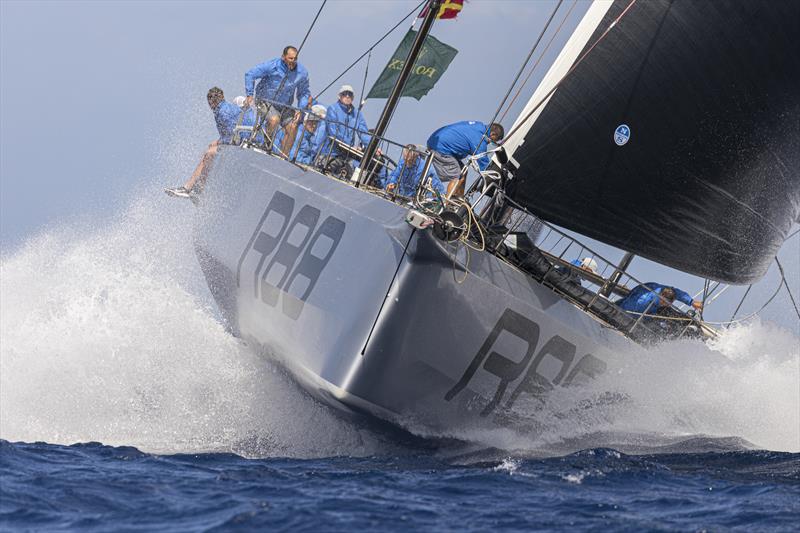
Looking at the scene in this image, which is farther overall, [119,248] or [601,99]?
[119,248]

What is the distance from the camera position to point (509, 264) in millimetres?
8211

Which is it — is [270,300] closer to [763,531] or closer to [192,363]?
[192,363]

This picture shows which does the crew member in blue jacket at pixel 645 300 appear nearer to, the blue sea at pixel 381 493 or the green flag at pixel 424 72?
the blue sea at pixel 381 493

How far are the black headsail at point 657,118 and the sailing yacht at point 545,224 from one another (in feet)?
0.04

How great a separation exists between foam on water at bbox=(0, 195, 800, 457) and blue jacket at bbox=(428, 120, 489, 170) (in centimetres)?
202

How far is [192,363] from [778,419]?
16.6ft

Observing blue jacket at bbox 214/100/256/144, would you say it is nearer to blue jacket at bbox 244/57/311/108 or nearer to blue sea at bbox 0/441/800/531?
blue jacket at bbox 244/57/311/108

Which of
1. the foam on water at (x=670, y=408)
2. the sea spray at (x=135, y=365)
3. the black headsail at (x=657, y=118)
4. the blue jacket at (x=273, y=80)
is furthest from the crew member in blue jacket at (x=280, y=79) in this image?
the foam on water at (x=670, y=408)

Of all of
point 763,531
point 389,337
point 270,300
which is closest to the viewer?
point 763,531

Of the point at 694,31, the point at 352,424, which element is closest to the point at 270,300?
the point at 352,424

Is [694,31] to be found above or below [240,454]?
above

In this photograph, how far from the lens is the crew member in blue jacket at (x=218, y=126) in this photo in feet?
37.7

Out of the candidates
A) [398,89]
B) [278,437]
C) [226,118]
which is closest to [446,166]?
[398,89]

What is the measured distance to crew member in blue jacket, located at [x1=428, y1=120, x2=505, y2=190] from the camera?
29.9 feet
